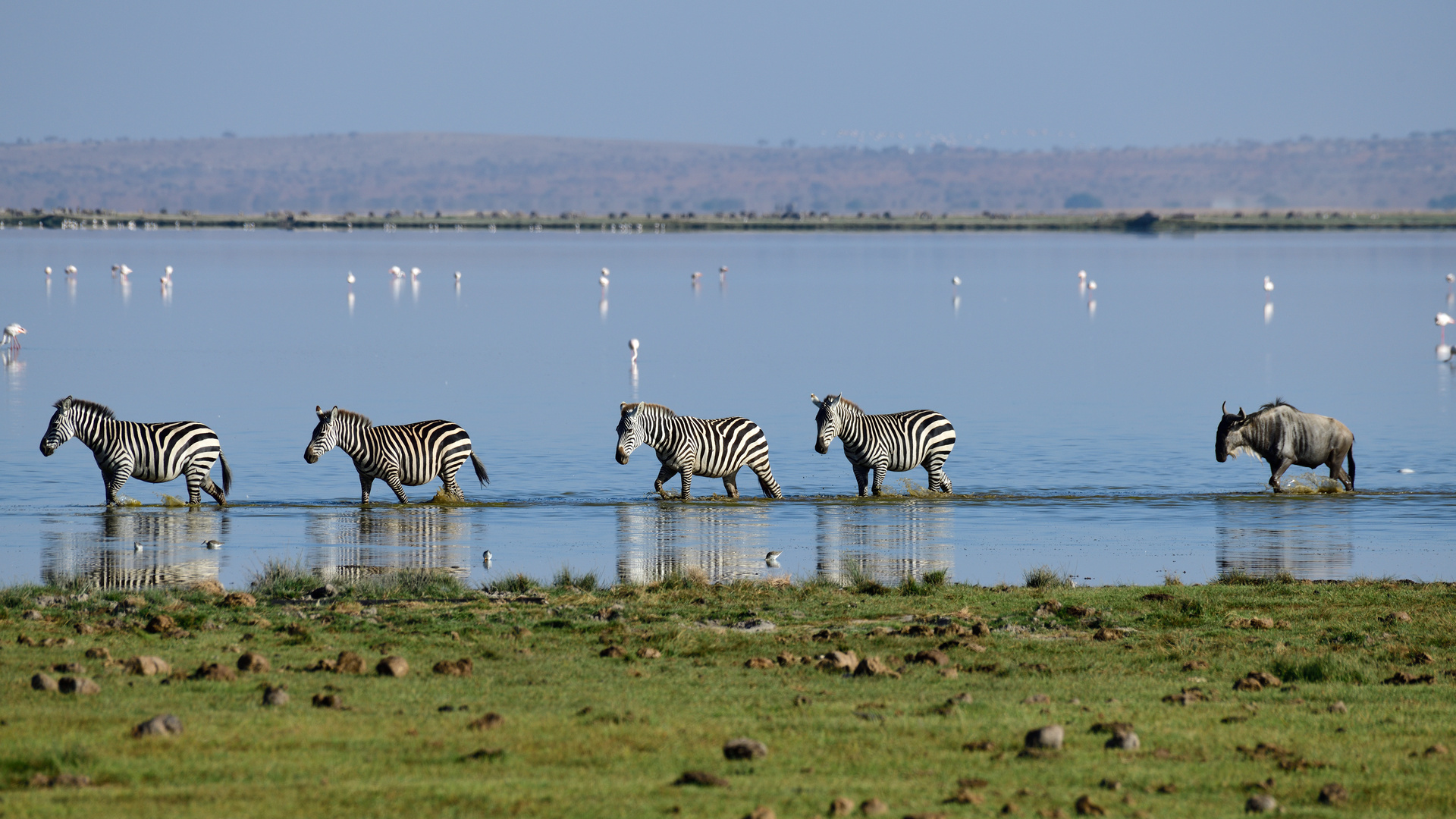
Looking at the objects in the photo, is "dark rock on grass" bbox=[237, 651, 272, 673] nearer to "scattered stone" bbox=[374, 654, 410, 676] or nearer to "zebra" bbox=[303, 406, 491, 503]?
"scattered stone" bbox=[374, 654, 410, 676]

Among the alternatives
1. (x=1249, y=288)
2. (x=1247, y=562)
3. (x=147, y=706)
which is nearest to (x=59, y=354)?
(x=1247, y=562)

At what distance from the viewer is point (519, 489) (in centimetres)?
2750

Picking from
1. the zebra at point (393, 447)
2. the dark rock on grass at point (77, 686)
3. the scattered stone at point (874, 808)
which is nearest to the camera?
the scattered stone at point (874, 808)

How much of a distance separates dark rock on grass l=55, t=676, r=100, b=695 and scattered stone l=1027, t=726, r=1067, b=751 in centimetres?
541

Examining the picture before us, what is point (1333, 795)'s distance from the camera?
8445 millimetres

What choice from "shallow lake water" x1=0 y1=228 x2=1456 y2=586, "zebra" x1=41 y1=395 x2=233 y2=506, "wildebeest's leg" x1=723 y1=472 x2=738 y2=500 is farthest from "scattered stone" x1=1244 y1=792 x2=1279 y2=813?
"zebra" x1=41 y1=395 x2=233 y2=506

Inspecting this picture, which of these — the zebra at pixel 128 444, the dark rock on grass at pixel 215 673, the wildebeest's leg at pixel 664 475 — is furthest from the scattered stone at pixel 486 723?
the wildebeest's leg at pixel 664 475

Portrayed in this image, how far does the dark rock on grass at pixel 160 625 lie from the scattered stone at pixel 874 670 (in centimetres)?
516

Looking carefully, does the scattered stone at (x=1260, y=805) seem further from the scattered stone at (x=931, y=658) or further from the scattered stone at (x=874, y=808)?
the scattered stone at (x=931, y=658)

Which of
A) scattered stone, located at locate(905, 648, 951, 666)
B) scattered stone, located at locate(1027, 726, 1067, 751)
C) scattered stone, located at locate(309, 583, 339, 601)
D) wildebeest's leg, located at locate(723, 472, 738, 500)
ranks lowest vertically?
scattered stone, located at locate(1027, 726, 1067, 751)

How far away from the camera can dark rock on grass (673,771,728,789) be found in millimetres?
8445

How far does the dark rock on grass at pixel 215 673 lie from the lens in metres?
11.0

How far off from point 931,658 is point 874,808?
14.0 feet

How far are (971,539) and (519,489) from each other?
321 inches
